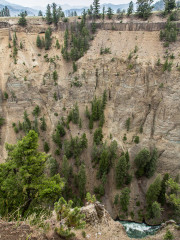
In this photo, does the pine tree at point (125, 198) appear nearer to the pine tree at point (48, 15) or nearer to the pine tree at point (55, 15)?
the pine tree at point (55, 15)

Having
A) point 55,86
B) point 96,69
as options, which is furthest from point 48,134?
point 96,69

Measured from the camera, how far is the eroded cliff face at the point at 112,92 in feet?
149

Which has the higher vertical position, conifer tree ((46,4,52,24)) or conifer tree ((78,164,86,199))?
conifer tree ((46,4,52,24))

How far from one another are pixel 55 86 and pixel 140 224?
2115 inches

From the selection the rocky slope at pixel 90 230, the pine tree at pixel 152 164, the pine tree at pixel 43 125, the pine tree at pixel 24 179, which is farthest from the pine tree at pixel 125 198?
the pine tree at pixel 43 125

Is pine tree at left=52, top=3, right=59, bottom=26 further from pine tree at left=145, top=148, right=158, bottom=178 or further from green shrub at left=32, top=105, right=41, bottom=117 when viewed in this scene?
pine tree at left=145, top=148, right=158, bottom=178

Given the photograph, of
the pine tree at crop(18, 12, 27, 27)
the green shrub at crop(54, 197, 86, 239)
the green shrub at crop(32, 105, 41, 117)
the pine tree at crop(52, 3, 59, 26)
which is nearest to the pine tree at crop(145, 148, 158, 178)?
the green shrub at crop(54, 197, 86, 239)

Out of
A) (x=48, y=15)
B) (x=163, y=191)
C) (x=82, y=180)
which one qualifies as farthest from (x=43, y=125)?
(x=48, y=15)

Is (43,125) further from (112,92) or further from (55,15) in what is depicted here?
(55,15)

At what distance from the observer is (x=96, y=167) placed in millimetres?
47750

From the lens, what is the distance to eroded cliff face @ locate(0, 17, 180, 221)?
149 feet

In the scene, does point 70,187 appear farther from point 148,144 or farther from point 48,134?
point 148,144

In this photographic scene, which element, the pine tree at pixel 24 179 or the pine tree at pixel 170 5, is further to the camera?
the pine tree at pixel 170 5

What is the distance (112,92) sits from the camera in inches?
2199
